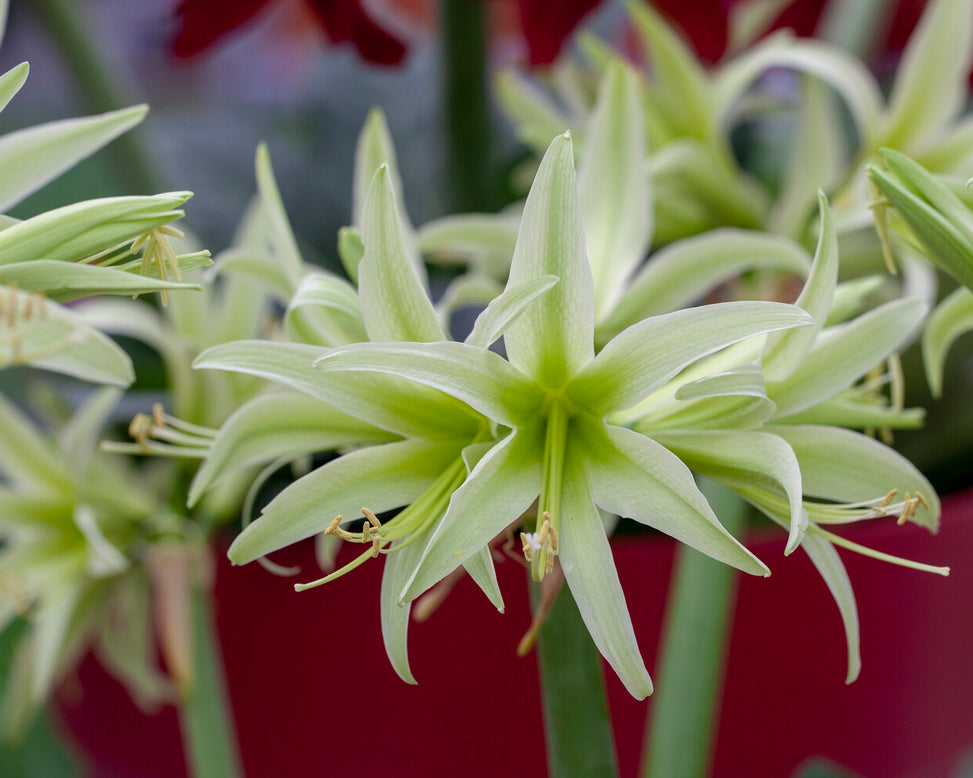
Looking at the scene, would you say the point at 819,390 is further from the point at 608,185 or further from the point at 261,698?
the point at 261,698

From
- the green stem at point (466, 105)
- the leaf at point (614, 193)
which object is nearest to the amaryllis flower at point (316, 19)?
the green stem at point (466, 105)

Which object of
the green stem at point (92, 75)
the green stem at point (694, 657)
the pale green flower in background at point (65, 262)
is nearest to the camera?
the pale green flower in background at point (65, 262)

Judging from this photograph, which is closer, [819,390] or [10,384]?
[819,390]

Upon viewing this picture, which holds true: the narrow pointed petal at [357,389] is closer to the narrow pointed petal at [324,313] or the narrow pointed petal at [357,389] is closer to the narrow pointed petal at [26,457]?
the narrow pointed petal at [324,313]

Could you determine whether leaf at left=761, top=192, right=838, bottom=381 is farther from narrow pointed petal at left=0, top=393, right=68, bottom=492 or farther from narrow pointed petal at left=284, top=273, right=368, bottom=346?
narrow pointed petal at left=0, top=393, right=68, bottom=492

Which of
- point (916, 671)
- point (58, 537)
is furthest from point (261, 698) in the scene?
point (916, 671)

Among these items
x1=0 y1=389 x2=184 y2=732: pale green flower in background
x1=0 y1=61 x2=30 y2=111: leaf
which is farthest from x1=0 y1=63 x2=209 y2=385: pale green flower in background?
x1=0 y1=389 x2=184 y2=732: pale green flower in background

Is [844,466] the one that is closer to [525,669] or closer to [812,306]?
[812,306]
